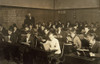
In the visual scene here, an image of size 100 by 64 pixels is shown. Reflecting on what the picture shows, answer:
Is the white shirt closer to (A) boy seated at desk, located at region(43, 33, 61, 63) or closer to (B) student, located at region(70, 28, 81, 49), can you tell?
(A) boy seated at desk, located at region(43, 33, 61, 63)

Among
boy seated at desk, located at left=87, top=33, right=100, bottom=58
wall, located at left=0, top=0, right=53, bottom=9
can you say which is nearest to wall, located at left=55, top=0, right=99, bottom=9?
wall, located at left=0, top=0, right=53, bottom=9

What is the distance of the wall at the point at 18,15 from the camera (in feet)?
13.4

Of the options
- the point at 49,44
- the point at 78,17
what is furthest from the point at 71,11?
the point at 49,44

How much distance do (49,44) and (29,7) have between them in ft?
3.89

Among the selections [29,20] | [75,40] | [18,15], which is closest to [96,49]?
[75,40]

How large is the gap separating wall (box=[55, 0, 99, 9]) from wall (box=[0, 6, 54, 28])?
0.30 m

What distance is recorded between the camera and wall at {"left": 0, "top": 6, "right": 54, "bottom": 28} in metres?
4.10

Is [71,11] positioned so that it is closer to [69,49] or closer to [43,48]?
[69,49]

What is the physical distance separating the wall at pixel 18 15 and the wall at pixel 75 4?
30cm

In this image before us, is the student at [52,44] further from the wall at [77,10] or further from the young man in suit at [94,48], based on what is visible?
the young man in suit at [94,48]

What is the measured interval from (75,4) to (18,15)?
160cm

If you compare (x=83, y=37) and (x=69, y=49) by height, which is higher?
(x=83, y=37)

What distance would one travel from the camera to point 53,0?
418cm

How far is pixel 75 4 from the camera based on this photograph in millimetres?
3943
